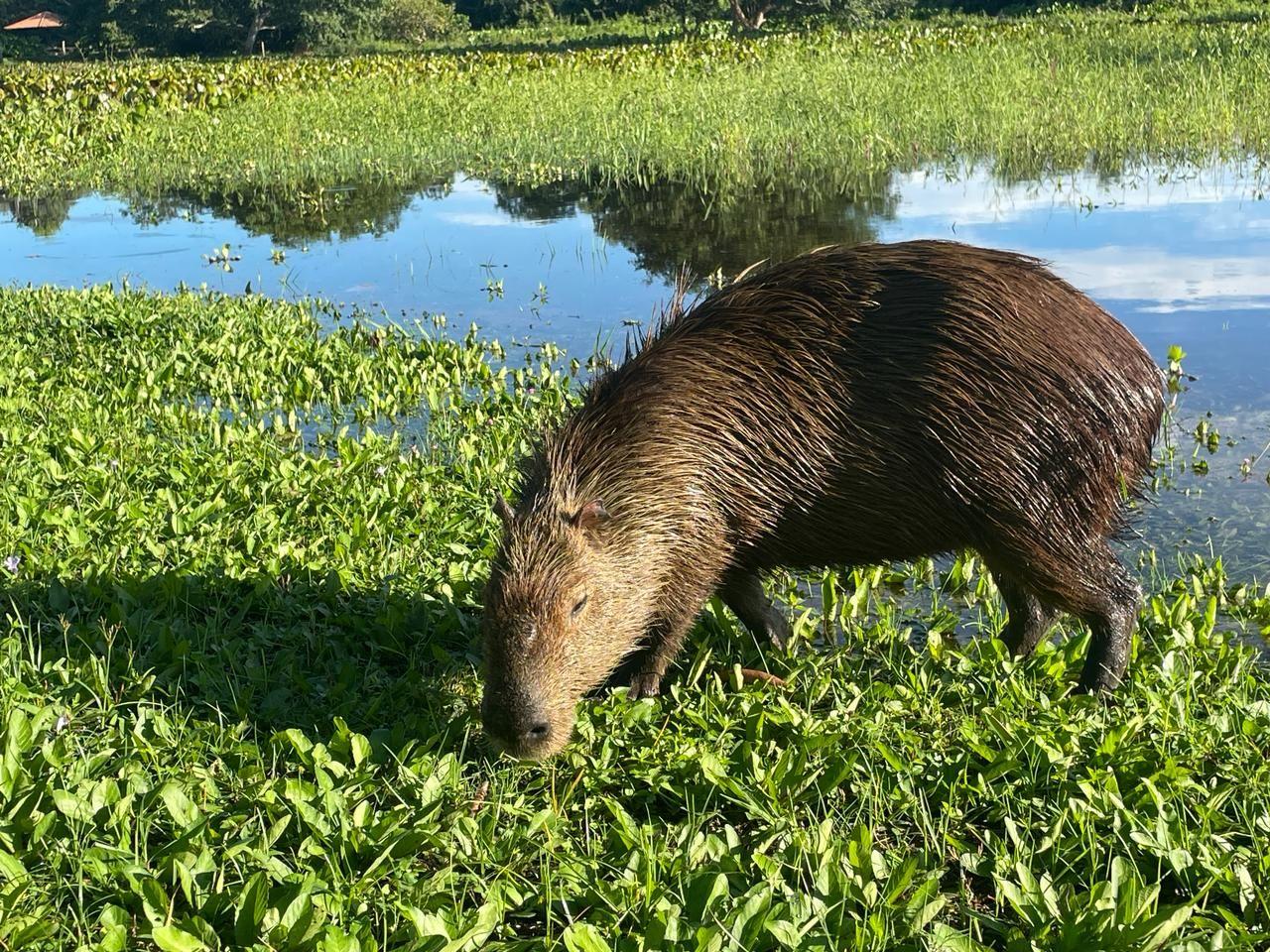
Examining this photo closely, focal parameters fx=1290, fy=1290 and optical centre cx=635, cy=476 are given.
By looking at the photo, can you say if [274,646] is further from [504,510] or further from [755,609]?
[755,609]

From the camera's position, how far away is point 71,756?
3.08m

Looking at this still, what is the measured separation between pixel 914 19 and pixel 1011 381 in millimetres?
35463

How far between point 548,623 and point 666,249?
7.05m

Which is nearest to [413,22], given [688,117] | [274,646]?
[688,117]

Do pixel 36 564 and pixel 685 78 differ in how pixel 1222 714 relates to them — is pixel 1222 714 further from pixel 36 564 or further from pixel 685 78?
pixel 685 78

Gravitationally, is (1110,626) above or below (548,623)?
below

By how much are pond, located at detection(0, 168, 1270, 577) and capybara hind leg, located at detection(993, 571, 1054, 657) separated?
Answer: 1200 mm

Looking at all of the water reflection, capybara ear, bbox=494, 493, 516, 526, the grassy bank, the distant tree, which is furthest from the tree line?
capybara ear, bbox=494, 493, 516, 526

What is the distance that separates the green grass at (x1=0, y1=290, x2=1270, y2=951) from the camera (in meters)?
2.61

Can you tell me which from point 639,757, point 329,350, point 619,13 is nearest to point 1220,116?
point 329,350

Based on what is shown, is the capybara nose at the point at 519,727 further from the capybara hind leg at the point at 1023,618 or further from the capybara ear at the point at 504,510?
the capybara hind leg at the point at 1023,618

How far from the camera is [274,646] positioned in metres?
3.85

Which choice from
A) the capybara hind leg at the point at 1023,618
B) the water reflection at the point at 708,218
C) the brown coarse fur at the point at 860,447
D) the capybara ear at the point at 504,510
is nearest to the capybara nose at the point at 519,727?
the brown coarse fur at the point at 860,447

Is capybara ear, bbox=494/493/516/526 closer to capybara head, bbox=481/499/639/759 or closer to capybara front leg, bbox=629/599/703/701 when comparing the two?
capybara head, bbox=481/499/639/759
